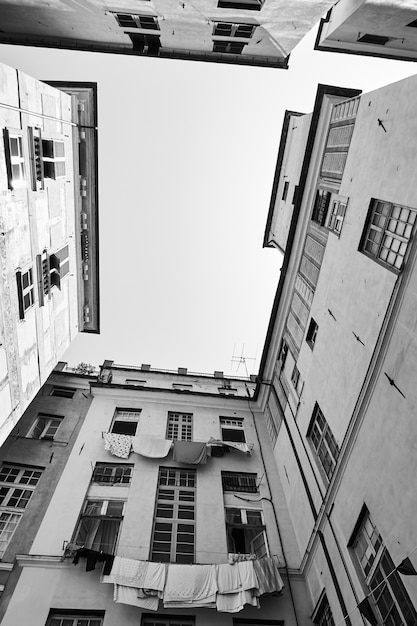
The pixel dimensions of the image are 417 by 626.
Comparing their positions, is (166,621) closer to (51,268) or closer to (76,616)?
(76,616)

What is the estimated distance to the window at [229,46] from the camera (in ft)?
64.3

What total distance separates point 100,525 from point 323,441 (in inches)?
401

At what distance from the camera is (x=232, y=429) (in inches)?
862

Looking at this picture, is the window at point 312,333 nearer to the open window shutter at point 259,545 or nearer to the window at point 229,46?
the open window shutter at point 259,545

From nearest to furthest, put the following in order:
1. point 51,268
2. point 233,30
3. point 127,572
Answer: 1. point 127,572
2. point 233,30
3. point 51,268

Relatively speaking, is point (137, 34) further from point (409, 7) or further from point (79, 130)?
point (409, 7)

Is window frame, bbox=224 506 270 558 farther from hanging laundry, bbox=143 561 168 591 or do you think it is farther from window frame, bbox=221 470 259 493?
hanging laundry, bbox=143 561 168 591

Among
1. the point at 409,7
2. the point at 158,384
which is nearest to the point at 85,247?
the point at 158,384

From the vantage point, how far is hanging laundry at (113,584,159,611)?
12328 mm

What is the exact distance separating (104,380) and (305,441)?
44.5 feet

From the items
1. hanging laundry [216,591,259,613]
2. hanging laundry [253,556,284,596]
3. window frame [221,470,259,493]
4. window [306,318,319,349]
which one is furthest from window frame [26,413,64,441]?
window [306,318,319,349]

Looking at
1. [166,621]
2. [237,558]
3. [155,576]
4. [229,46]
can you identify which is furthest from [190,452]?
[229,46]

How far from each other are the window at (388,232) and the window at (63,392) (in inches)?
712

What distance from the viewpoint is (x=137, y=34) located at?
62.8 ft
